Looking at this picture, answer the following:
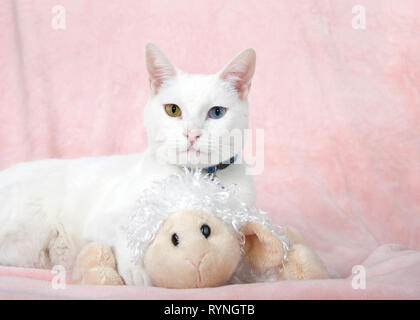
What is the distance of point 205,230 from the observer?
1.18 meters

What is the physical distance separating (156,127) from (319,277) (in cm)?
62

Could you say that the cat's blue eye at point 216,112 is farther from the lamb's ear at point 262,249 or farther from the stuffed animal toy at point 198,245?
the lamb's ear at point 262,249

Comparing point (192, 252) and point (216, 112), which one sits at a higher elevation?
point (216, 112)

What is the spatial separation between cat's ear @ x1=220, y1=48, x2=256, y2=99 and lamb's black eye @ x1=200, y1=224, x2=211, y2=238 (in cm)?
51

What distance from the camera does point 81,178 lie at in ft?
5.65

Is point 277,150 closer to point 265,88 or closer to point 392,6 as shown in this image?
point 265,88

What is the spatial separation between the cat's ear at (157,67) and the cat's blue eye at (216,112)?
0.18 m

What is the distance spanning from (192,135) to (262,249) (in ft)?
1.18

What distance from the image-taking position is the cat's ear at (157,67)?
4.92 feet

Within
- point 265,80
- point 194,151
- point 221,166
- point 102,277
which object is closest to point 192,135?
point 194,151

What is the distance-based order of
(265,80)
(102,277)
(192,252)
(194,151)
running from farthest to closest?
(265,80), (194,151), (102,277), (192,252)

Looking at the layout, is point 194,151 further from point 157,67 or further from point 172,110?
point 157,67

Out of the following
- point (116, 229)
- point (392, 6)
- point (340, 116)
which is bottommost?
point (116, 229)
